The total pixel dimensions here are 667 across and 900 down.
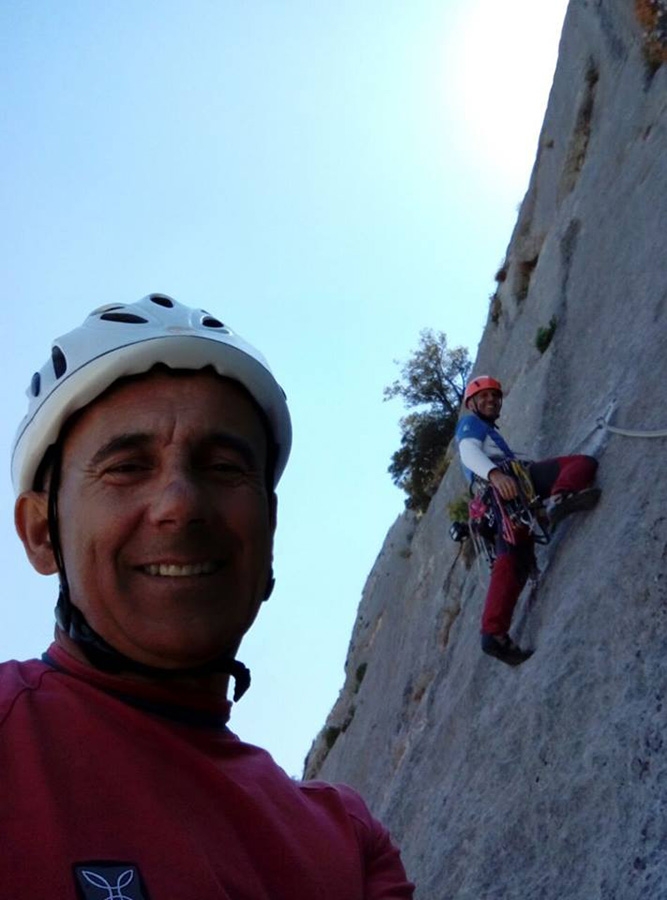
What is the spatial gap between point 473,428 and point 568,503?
1267 millimetres

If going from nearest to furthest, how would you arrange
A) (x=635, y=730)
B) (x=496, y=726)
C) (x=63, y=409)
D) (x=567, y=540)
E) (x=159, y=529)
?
1. (x=159, y=529)
2. (x=63, y=409)
3. (x=635, y=730)
4. (x=496, y=726)
5. (x=567, y=540)

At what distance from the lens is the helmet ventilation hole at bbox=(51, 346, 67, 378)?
3170 mm

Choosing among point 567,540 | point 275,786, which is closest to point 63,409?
point 275,786

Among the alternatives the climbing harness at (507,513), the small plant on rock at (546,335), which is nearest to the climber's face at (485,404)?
the climbing harness at (507,513)

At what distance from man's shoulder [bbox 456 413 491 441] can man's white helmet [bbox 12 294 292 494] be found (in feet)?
22.8

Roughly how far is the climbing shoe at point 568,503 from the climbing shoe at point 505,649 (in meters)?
1.43

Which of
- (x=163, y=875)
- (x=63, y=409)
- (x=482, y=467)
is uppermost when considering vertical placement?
(x=482, y=467)

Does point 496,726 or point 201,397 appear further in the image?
point 496,726

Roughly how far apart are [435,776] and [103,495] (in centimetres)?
872

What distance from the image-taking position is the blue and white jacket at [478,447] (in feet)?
32.7

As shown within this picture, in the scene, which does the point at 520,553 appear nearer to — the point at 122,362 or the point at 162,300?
the point at 162,300

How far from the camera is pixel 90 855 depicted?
2.08m

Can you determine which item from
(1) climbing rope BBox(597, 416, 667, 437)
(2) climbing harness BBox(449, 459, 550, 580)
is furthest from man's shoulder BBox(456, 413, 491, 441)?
(1) climbing rope BBox(597, 416, 667, 437)

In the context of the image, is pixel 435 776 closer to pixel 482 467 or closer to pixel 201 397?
pixel 482 467
